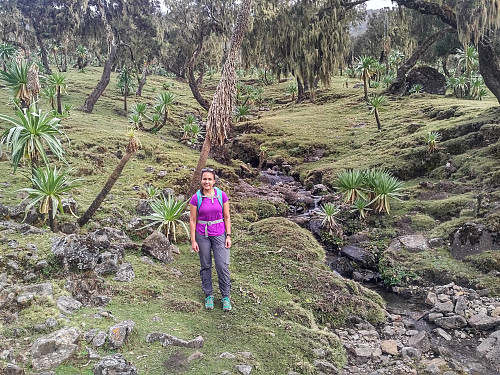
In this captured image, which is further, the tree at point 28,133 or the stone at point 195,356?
the tree at point 28,133

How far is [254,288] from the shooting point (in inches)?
257

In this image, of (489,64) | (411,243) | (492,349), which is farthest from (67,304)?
(489,64)

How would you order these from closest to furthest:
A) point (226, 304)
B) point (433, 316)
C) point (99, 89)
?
1. point (226, 304)
2. point (433, 316)
3. point (99, 89)

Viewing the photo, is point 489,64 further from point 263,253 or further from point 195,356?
point 195,356

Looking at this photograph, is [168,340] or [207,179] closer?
[168,340]

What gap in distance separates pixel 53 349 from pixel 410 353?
4.79 meters

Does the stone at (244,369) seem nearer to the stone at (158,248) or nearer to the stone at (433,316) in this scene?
the stone at (158,248)

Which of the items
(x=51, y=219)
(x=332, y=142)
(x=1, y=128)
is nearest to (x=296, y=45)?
(x=332, y=142)

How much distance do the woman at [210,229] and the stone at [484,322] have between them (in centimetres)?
420

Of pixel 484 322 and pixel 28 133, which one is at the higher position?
pixel 28 133

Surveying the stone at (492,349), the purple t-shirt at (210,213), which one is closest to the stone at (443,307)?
the stone at (492,349)

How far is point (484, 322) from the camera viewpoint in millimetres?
6223

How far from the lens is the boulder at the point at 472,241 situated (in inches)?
328

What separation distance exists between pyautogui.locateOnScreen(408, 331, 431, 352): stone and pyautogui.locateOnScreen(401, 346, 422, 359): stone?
248mm
